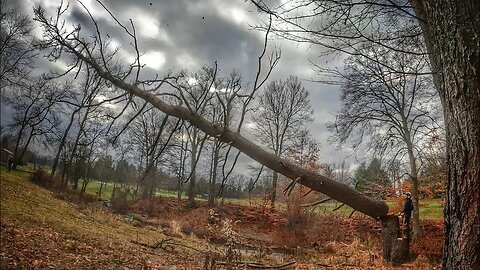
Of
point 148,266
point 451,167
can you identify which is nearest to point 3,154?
point 148,266

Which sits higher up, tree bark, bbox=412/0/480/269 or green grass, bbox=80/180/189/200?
tree bark, bbox=412/0/480/269

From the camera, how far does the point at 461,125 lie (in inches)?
94.4

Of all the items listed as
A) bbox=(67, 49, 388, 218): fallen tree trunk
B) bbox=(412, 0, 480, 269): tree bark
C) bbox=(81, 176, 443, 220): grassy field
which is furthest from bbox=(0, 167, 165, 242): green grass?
bbox=(81, 176, 443, 220): grassy field

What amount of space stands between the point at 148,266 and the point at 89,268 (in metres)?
1.51

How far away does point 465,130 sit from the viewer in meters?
2.37

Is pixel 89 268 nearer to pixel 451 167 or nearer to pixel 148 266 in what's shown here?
pixel 148 266

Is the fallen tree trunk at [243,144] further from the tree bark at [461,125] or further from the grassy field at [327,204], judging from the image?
the grassy field at [327,204]

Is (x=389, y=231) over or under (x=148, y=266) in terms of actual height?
over

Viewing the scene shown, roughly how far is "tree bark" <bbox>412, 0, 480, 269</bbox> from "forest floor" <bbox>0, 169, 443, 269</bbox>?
13.7 feet

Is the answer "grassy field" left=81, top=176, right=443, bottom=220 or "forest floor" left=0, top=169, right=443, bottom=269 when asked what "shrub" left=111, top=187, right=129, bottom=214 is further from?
"grassy field" left=81, top=176, right=443, bottom=220

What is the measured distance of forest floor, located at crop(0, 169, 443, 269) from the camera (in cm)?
552

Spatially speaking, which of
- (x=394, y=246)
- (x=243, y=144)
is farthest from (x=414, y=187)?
(x=243, y=144)

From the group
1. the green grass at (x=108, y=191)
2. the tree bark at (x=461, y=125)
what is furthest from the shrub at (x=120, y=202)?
the tree bark at (x=461, y=125)

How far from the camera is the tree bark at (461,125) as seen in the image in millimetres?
2293
